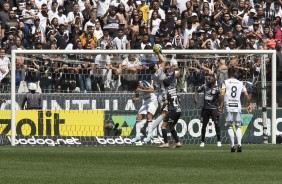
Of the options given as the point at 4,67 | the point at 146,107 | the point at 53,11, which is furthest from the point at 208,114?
the point at 53,11

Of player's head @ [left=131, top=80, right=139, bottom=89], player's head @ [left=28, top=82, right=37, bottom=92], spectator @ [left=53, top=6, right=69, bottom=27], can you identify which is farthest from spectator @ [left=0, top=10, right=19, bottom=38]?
player's head @ [left=131, top=80, right=139, bottom=89]

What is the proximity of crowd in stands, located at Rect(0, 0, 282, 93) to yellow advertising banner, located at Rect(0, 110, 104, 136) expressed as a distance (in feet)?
2.69

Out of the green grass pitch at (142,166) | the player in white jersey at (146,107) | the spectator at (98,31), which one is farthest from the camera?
the spectator at (98,31)

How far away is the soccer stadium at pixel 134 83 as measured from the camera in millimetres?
30547

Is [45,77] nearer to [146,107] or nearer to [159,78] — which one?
[146,107]

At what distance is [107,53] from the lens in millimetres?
34094

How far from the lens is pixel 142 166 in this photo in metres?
21.8

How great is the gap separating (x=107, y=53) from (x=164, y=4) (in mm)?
8187

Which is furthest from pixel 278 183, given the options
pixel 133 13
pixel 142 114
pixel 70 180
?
pixel 133 13

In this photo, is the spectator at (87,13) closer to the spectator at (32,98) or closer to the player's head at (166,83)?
the spectator at (32,98)

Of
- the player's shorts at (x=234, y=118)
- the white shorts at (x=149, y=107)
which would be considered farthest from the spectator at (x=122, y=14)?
the player's shorts at (x=234, y=118)

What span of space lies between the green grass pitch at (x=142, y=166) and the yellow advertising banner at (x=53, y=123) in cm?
501

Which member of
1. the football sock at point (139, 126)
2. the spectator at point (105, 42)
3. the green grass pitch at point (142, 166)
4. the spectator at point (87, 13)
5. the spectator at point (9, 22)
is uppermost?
the spectator at point (87, 13)

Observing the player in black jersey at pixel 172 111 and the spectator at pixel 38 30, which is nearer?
the player in black jersey at pixel 172 111
